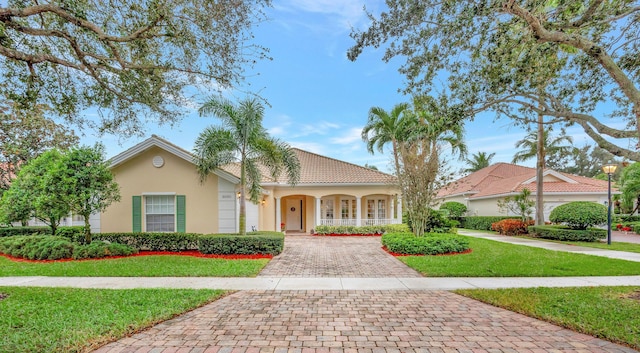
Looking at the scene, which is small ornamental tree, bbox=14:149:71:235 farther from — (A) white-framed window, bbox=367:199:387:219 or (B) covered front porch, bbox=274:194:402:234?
(A) white-framed window, bbox=367:199:387:219

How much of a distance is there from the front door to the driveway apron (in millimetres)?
14990

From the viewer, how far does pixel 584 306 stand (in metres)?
5.38

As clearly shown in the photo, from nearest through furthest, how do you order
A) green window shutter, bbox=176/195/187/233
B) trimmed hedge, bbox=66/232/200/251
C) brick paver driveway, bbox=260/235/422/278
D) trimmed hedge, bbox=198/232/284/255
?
brick paver driveway, bbox=260/235/422/278, trimmed hedge, bbox=198/232/284/255, trimmed hedge, bbox=66/232/200/251, green window shutter, bbox=176/195/187/233

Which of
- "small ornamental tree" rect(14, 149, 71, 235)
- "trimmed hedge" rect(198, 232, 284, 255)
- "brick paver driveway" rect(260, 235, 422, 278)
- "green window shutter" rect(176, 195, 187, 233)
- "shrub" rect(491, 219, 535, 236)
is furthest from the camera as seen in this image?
"shrub" rect(491, 219, 535, 236)

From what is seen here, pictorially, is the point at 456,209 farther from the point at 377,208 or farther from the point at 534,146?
the point at 377,208

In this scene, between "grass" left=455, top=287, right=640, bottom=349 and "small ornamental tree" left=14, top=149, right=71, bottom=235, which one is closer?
"grass" left=455, top=287, right=640, bottom=349

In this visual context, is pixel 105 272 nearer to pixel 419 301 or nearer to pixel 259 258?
pixel 259 258

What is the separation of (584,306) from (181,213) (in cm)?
1265

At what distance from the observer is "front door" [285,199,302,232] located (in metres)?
21.5

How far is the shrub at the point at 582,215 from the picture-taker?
15.5 m

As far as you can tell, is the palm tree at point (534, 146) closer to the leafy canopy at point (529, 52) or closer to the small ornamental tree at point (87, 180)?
the leafy canopy at point (529, 52)

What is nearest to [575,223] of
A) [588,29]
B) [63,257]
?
[588,29]

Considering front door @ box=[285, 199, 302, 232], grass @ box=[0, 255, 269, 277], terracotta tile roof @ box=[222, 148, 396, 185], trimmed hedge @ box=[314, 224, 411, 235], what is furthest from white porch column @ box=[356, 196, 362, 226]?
grass @ box=[0, 255, 269, 277]

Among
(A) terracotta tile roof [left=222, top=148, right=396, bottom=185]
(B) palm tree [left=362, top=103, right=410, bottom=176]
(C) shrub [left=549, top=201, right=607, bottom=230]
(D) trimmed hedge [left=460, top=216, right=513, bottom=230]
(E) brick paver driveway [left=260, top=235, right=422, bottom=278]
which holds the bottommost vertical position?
(D) trimmed hedge [left=460, top=216, right=513, bottom=230]
